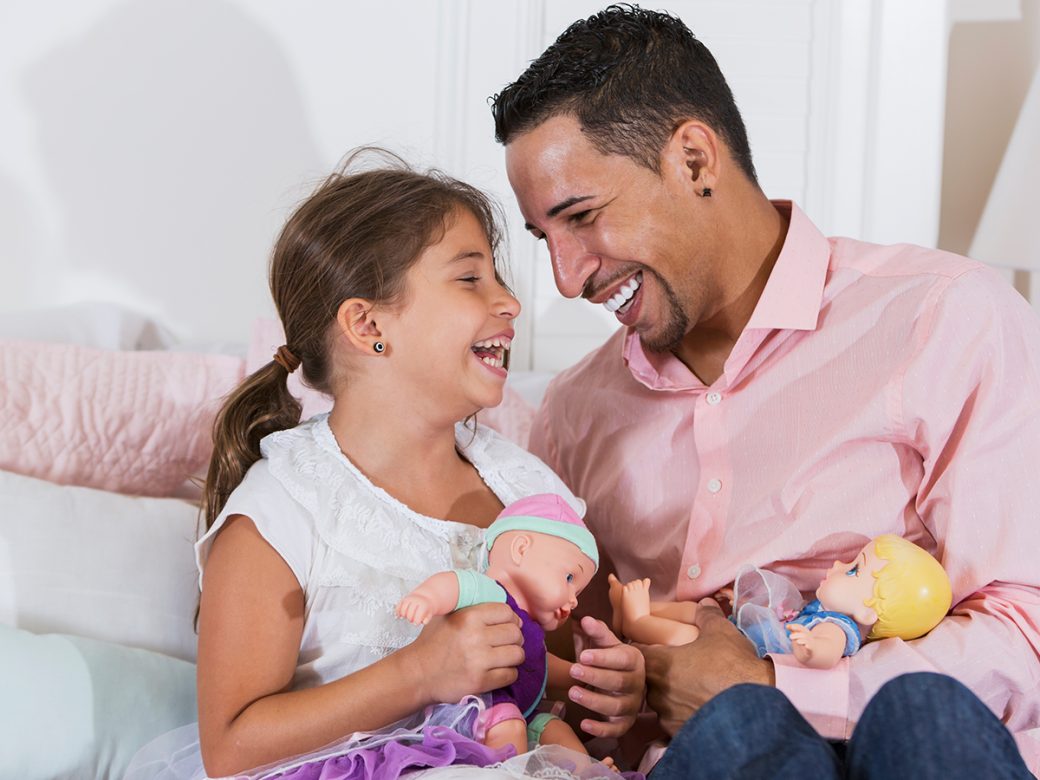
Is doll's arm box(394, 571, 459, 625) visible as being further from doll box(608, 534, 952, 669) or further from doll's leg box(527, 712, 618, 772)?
doll box(608, 534, 952, 669)

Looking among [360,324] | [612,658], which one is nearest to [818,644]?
[612,658]

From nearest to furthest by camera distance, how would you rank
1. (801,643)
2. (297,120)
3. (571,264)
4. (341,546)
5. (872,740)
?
(872,740)
(801,643)
(341,546)
(571,264)
(297,120)

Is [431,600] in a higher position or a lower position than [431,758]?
higher

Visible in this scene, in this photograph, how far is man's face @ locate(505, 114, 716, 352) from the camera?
1640 millimetres

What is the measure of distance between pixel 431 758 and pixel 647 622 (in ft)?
1.28

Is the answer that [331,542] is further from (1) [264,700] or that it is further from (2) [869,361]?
(2) [869,361]

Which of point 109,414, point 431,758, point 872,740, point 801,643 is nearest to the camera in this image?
point 872,740

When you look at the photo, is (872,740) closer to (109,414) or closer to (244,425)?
(244,425)

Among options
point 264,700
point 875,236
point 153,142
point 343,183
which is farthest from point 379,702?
point 875,236

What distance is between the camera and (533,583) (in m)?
1.38

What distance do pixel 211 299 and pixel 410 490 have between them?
947 millimetres

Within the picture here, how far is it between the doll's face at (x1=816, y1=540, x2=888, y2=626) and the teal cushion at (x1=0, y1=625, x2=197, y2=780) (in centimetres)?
83

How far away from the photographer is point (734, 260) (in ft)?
5.71

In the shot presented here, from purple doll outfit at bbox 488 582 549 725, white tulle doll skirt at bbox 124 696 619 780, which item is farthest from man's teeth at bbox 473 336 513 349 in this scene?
white tulle doll skirt at bbox 124 696 619 780
